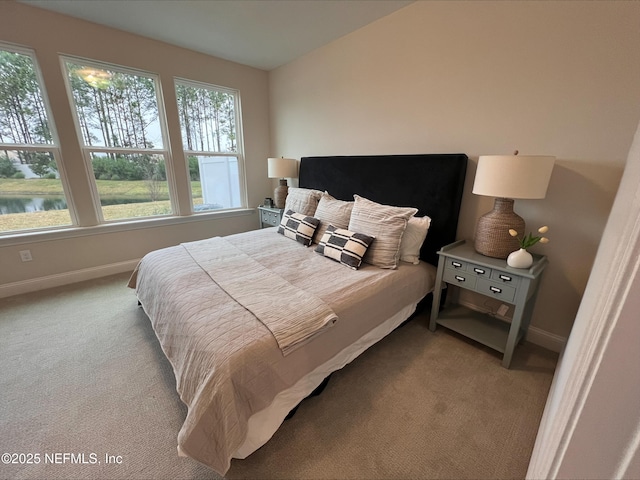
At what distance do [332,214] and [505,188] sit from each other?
139 cm

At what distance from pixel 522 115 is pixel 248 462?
106 inches

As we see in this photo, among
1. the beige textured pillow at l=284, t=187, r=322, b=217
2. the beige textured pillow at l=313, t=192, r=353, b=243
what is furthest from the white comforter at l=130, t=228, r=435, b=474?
the beige textured pillow at l=284, t=187, r=322, b=217

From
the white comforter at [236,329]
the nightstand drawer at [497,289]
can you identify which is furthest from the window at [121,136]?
the nightstand drawer at [497,289]

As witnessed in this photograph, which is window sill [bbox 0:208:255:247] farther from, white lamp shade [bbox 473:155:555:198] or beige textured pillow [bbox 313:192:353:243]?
white lamp shade [bbox 473:155:555:198]

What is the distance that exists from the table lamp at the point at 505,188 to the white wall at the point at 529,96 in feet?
0.94

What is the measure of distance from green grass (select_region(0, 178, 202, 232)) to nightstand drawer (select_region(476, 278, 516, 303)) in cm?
367

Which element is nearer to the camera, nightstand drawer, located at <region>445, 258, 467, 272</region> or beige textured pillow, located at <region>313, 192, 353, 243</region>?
nightstand drawer, located at <region>445, 258, 467, 272</region>

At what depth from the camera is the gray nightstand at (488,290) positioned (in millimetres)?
1630

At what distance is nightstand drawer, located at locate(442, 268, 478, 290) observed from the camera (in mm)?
1816

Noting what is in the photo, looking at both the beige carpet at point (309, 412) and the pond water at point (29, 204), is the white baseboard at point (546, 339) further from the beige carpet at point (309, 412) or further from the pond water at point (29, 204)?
the pond water at point (29, 204)

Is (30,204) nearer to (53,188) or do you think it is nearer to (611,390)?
(53,188)

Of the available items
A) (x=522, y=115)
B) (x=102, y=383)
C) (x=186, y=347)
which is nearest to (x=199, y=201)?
(x=102, y=383)

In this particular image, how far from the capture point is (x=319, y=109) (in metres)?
Answer: 3.19

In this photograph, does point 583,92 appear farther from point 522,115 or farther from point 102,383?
point 102,383
